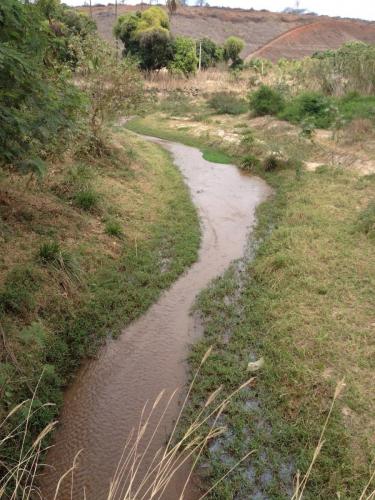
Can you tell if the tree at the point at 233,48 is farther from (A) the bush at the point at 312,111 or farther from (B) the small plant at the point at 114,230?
(B) the small plant at the point at 114,230

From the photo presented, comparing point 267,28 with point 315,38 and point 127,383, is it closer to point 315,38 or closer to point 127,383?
point 315,38

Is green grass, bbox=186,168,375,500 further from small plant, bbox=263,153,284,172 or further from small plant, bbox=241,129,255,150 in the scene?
small plant, bbox=241,129,255,150

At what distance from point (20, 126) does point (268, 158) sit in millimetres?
9685

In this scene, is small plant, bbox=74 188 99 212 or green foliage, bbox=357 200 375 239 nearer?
green foliage, bbox=357 200 375 239

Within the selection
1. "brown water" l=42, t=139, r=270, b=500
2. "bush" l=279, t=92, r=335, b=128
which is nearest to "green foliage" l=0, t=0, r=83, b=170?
"brown water" l=42, t=139, r=270, b=500

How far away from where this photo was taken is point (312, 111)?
1537cm

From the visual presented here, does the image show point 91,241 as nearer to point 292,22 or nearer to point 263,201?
point 263,201

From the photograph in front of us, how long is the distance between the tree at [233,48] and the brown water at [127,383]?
31044 mm

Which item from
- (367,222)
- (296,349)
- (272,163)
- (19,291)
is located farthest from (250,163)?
(19,291)

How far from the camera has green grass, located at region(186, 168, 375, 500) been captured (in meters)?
3.75

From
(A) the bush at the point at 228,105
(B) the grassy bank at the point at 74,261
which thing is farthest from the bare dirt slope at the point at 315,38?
(B) the grassy bank at the point at 74,261

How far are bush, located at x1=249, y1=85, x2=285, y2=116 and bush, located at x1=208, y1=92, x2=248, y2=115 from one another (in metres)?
1.74

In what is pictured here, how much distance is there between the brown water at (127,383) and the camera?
3783 mm

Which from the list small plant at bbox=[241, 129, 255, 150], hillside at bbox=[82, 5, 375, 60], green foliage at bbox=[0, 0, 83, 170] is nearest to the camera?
green foliage at bbox=[0, 0, 83, 170]
